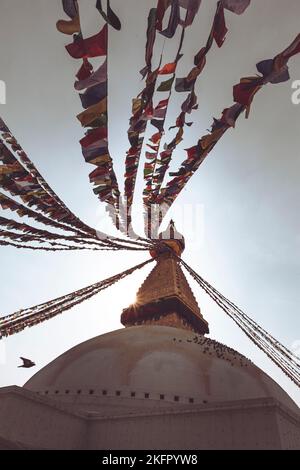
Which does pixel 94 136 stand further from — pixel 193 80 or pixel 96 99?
pixel 193 80

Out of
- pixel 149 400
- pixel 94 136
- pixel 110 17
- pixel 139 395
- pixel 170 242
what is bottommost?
pixel 149 400

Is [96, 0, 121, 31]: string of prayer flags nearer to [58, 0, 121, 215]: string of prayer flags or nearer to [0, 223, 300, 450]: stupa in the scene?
[58, 0, 121, 215]: string of prayer flags

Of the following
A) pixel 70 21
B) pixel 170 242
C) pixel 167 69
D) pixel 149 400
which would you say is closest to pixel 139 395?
pixel 149 400

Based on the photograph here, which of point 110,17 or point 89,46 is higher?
point 89,46

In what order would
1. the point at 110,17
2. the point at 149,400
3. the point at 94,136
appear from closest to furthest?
the point at 110,17 < the point at 94,136 < the point at 149,400

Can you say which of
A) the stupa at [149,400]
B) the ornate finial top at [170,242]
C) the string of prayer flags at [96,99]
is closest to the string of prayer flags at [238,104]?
the string of prayer flags at [96,99]

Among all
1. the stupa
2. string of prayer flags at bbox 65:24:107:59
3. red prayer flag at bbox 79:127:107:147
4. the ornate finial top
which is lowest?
the stupa

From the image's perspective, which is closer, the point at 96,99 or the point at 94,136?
the point at 96,99

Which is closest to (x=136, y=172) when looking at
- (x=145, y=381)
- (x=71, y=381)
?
(x=145, y=381)

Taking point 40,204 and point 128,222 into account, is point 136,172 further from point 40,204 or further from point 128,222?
point 128,222

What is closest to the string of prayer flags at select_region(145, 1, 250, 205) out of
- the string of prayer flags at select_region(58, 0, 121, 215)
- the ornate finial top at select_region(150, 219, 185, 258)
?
the string of prayer flags at select_region(58, 0, 121, 215)

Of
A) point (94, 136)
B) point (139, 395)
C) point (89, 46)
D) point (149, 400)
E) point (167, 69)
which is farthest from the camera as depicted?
point (139, 395)

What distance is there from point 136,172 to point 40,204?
99.7 inches
